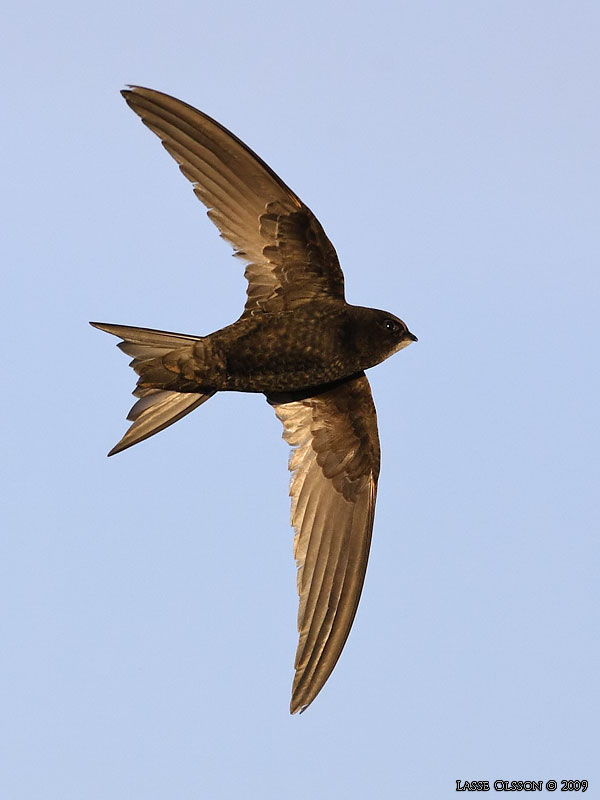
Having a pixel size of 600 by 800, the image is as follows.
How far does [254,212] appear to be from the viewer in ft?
30.2

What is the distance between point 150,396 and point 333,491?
Answer: 1444 mm

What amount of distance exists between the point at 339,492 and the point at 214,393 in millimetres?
1165

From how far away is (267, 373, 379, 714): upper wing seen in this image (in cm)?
973

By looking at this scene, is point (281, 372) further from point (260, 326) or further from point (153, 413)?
point (153, 413)

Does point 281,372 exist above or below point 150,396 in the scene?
above

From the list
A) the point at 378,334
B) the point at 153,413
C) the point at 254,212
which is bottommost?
the point at 153,413

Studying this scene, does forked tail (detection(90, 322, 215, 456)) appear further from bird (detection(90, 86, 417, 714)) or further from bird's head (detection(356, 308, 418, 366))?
bird's head (detection(356, 308, 418, 366))

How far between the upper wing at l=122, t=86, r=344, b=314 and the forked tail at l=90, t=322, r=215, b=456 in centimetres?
55

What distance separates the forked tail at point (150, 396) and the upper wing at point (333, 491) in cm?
85

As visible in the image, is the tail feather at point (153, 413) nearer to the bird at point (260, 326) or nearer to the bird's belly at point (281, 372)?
the bird at point (260, 326)

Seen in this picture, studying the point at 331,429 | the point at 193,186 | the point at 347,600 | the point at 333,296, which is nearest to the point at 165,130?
the point at 193,186

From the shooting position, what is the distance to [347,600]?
9.80m

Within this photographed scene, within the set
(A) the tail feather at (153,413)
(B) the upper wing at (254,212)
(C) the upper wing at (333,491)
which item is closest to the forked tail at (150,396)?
(A) the tail feather at (153,413)

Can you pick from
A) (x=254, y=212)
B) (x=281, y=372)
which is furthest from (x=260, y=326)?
(x=254, y=212)
